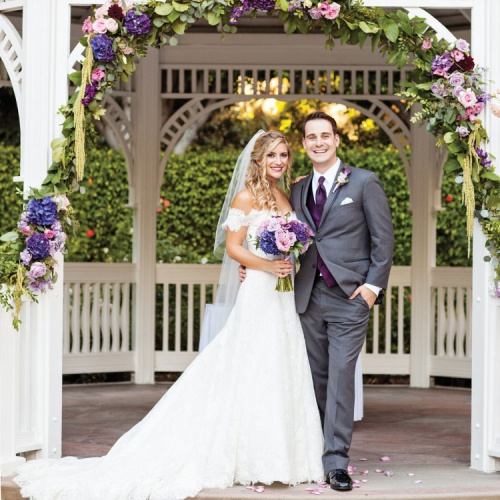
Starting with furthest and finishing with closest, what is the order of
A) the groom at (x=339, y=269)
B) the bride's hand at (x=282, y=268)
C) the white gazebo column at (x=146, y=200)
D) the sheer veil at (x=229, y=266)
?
the white gazebo column at (x=146, y=200)
the sheer veil at (x=229, y=266)
the bride's hand at (x=282, y=268)
the groom at (x=339, y=269)

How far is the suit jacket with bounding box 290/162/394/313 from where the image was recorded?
572 centimetres

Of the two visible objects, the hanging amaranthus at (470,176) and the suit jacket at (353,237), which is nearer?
the suit jacket at (353,237)

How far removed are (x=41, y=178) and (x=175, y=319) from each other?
173 inches

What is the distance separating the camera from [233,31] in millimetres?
6070

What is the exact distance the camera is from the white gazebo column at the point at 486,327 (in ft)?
20.2

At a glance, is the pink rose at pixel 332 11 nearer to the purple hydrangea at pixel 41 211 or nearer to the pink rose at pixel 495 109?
the pink rose at pixel 495 109

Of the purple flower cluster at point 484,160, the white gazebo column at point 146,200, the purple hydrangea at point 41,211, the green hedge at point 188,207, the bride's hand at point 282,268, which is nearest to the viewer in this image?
the bride's hand at point 282,268

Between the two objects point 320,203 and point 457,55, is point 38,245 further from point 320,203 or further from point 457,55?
point 457,55

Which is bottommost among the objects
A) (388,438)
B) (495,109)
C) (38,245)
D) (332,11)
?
(388,438)

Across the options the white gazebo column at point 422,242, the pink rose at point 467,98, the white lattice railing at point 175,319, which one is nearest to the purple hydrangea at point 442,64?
the pink rose at point 467,98

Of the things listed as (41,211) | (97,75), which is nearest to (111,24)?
(97,75)

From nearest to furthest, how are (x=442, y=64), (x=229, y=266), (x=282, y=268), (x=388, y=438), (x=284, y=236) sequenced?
(x=284, y=236) → (x=282, y=268) → (x=442, y=64) → (x=229, y=266) → (x=388, y=438)

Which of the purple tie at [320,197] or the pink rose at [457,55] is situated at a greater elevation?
the pink rose at [457,55]

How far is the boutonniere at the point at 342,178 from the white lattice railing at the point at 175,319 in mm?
4258
